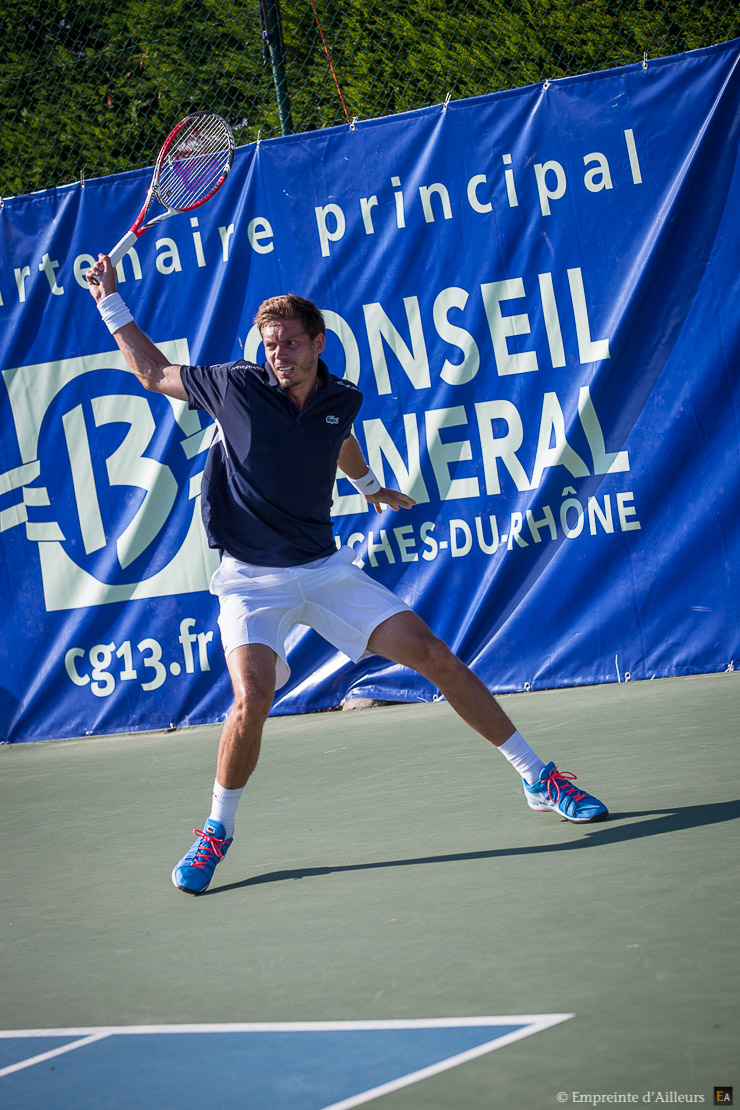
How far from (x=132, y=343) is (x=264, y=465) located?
0.54 meters

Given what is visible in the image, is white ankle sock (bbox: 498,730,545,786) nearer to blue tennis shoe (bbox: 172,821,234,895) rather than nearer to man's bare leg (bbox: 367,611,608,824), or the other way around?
man's bare leg (bbox: 367,611,608,824)

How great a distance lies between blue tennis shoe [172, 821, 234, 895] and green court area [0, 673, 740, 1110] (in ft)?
0.18

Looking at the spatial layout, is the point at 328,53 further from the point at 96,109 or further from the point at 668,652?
the point at 668,652

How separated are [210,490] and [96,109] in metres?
4.43

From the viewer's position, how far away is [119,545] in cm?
627

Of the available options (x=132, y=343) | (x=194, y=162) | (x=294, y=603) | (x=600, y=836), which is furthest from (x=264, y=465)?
(x=194, y=162)

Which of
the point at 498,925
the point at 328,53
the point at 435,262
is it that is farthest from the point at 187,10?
the point at 498,925

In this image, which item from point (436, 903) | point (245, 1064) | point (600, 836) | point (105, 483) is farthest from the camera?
point (105, 483)

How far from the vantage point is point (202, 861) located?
3361 millimetres

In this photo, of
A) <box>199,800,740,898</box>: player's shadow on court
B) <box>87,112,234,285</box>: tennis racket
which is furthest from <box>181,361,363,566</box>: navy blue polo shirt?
<box>87,112,234,285</box>: tennis racket

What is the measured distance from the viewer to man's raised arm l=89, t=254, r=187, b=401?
12.0 feet

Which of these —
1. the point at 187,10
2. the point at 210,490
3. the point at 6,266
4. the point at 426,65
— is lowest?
the point at 210,490

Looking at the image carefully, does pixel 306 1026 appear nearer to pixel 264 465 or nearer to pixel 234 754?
pixel 234 754

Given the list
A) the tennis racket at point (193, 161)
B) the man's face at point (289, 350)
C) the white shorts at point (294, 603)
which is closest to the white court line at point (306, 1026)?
the white shorts at point (294, 603)
